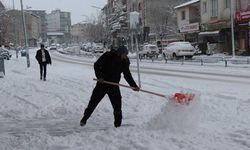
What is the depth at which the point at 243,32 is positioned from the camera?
38594mm

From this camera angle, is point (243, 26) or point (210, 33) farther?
point (210, 33)

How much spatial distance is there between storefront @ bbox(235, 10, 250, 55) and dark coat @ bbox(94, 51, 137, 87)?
97.2ft

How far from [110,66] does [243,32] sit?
32.7 metres

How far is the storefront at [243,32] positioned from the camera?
36.1 meters

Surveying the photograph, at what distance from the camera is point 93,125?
8.41m

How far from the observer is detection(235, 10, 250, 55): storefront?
36.1m

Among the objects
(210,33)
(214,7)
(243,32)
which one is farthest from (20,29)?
(243,32)

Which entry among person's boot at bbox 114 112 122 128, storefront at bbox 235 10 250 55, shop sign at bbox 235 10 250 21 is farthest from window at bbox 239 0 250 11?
person's boot at bbox 114 112 122 128

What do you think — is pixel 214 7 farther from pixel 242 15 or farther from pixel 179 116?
pixel 179 116

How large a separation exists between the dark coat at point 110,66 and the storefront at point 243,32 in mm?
29623

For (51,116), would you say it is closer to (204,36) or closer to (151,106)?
(151,106)

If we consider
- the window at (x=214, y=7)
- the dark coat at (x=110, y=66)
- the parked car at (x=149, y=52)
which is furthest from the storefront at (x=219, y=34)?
the dark coat at (x=110, y=66)

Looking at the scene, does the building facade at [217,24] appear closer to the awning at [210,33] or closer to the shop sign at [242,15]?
the awning at [210,33]

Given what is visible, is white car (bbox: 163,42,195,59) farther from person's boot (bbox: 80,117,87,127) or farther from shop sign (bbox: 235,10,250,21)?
person's boot (bbox: 80,117,87,127)
